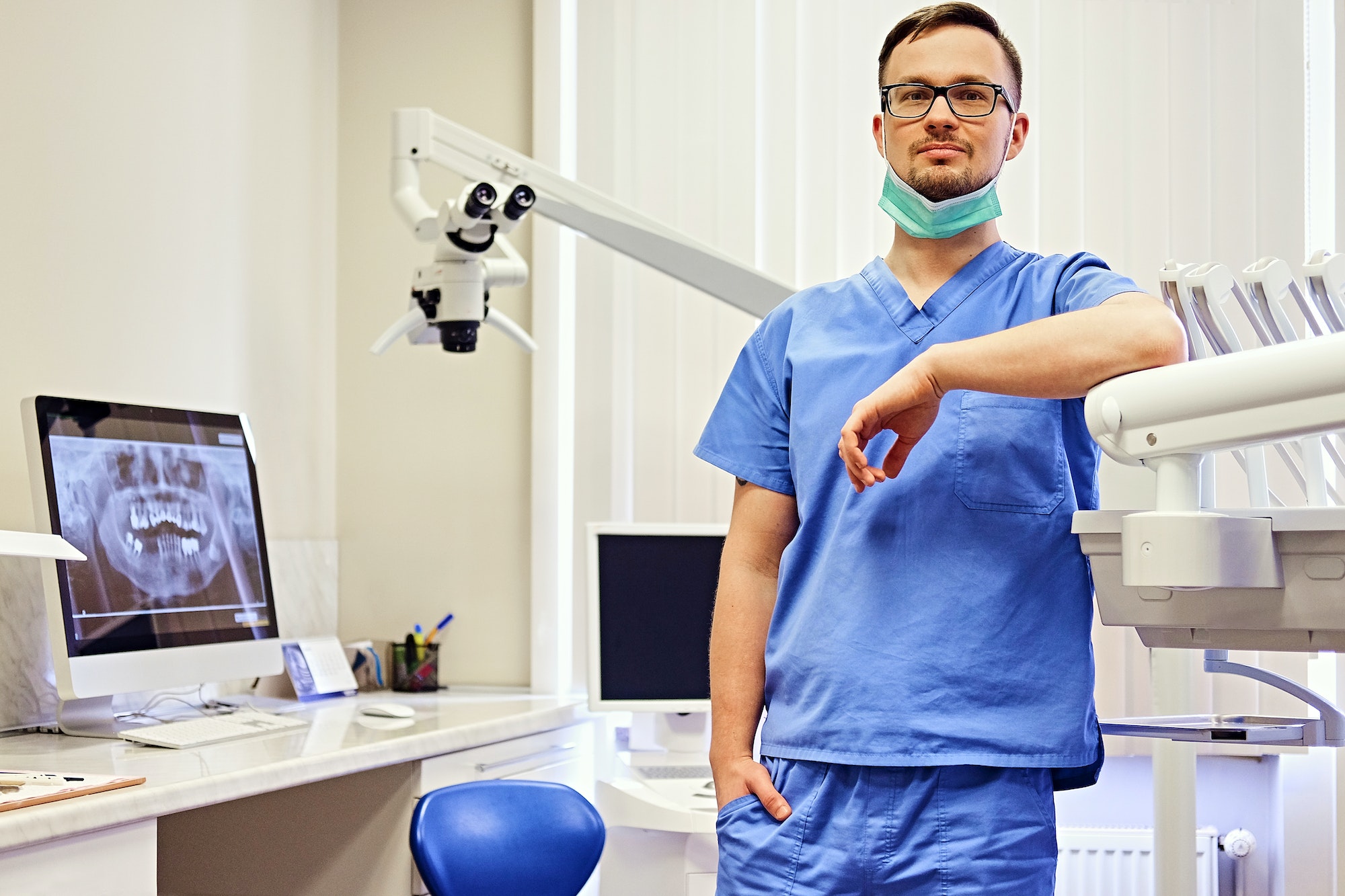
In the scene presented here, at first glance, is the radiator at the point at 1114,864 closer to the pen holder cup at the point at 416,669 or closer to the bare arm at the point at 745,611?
the pen holder cup at the point at 416,669

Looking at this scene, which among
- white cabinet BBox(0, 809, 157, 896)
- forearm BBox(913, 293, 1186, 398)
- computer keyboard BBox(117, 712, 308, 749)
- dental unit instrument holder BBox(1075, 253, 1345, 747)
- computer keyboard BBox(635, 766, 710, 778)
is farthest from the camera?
computer keyboard BBox(635, 766, 710, 778)

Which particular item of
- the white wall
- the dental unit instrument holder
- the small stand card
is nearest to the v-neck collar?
the dental unit instrument holder

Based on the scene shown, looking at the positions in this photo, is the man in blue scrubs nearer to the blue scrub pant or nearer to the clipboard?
the blue scrub pant

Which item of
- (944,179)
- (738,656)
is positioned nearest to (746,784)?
(738,656)

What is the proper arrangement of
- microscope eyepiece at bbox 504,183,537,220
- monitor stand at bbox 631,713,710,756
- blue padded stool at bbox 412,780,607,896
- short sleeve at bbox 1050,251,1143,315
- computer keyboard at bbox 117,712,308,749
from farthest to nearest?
monitor stand at bbox 631,713,710,756, microscope eyepiece at bbox 504,183,537,220, computer keyboard at bbox 117,712,308,749, blue padded stool at bbox 412,780,607,896, short sleeve at bbox 1050,251,1143,315

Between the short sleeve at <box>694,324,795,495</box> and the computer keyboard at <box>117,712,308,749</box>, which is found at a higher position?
the short sleeve at <box>694,324,795,495</box>

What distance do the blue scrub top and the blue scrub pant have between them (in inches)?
0.9

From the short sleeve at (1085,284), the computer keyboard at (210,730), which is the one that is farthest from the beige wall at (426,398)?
the short sleeve at (1085,284)

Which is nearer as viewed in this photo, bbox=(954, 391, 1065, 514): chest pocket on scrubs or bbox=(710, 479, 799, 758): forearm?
bbox=(954, 391, 1065, 514): chest pocket on scrubs

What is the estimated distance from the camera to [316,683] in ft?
8.34

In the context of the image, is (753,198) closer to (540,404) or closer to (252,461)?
(540,404)

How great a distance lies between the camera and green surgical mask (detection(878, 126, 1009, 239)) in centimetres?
117

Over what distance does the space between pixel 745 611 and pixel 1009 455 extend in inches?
12.5

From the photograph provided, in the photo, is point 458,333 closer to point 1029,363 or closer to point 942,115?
point 942,115
